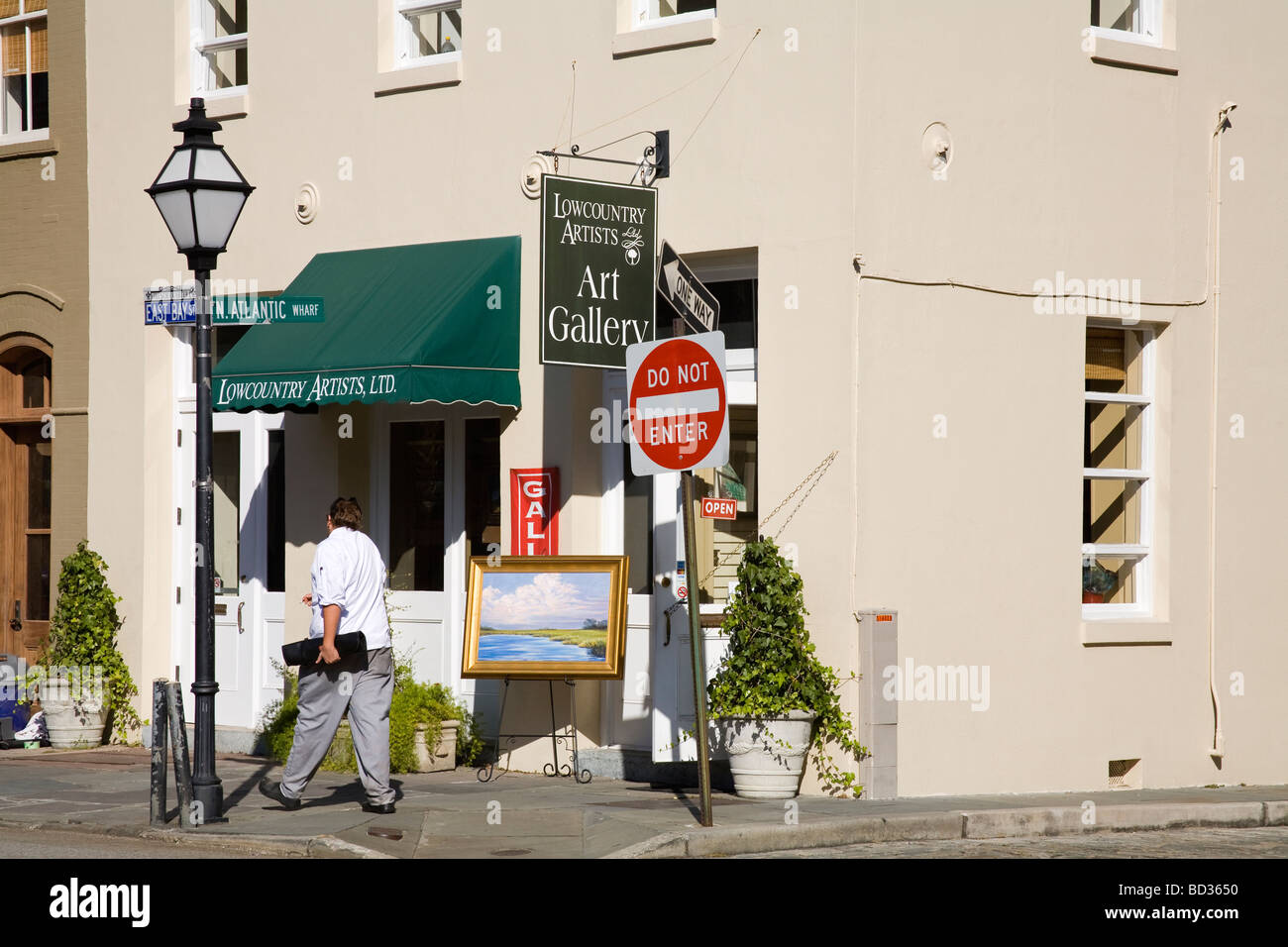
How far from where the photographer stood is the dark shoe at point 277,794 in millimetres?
10094

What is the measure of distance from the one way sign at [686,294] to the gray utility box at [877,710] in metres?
2.34

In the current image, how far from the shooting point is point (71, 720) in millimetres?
13977

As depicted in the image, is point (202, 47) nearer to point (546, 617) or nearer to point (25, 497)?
point (25, 497)

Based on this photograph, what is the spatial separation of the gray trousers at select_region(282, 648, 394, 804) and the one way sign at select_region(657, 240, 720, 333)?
2.80 meters

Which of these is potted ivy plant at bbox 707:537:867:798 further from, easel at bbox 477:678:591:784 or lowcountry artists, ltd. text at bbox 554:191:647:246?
lowcountry artists, ltd. text at bbox 554:191:647:246

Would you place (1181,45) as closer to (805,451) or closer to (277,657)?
(805,451)

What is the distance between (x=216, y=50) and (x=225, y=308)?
4.89 metres

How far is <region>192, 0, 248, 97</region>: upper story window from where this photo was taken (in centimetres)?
1423

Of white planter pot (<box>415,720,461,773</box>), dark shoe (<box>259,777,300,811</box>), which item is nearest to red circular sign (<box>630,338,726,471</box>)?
dark shoe (<box>259,777,300,811</box>)
